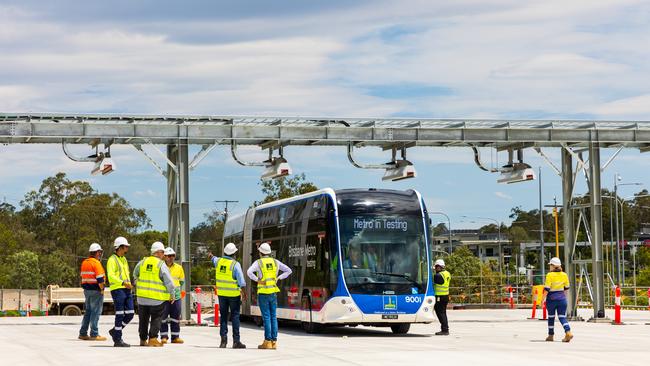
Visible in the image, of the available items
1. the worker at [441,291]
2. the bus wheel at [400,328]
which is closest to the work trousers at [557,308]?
the worker at [441,291]

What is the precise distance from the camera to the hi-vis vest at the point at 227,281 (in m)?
21.5

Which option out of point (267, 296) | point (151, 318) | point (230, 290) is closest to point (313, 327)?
point (230, 290)

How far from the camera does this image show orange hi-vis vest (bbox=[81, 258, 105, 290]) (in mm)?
23031

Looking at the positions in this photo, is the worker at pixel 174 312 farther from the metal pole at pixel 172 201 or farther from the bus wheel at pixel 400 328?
the metal pole at pixel 172 201

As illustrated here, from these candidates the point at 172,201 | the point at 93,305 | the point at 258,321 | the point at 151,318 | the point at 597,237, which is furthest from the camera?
the point at 597,237

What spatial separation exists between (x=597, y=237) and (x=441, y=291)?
33.8ft

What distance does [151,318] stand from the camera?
825 inches

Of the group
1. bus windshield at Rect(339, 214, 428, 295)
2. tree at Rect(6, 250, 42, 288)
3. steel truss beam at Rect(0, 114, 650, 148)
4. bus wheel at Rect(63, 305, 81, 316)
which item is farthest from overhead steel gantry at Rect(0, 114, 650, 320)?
tree at Rect(6, 250, 42, 288)

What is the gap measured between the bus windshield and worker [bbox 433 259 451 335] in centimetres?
81

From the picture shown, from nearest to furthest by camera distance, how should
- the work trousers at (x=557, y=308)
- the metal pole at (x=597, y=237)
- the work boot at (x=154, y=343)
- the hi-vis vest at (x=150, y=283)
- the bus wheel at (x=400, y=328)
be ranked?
1. the hi-vis vest at (x=150, y=283)
2. the work boot at (x=154, y=343)
3. the work trousers at (x=557, y=308)
4. the bus wheel at (x=400, y=328)
5. the metal pole at (x=597, y=237)

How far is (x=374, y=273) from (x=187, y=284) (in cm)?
995

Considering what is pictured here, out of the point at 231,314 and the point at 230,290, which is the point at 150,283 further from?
the point at 231,314

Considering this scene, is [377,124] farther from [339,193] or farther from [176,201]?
[339,193]

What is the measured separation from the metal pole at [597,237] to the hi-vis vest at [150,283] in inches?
751
